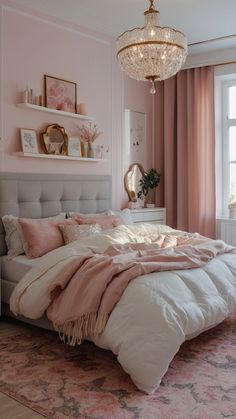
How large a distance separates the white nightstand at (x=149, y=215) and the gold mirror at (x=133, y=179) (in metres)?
0.21

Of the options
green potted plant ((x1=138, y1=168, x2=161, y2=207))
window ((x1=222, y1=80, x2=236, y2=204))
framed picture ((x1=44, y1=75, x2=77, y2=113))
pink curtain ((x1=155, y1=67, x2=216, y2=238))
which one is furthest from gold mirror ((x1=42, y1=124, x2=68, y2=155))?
window ((x1=222, y1=80, x2=236, y2=204))

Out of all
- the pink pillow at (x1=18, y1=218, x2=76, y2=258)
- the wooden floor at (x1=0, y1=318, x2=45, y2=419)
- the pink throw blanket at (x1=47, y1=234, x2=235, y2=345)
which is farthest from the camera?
the pink pillow at (x1=18, y1=218, x2=76, y2=258)

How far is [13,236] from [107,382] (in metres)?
1.64

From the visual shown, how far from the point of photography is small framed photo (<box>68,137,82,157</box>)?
4.54 metres

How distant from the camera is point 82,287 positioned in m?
2.83

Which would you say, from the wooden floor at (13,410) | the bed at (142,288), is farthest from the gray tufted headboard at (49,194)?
the wooden floor at (13,410)

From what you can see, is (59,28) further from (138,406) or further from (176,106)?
(138,406)

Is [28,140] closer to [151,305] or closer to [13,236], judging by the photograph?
[13,236]

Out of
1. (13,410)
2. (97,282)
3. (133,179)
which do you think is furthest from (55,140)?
(13,410)

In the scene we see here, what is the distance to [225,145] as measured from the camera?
5609mm

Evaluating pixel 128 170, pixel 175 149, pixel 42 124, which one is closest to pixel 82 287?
pixel 42 124

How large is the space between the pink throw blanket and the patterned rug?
219 millimetres

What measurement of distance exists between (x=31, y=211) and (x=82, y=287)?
145 centimetres

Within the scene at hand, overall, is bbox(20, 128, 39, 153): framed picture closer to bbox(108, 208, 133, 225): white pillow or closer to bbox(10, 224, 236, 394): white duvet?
bbox(108, 208, 133, 225): white pillow
